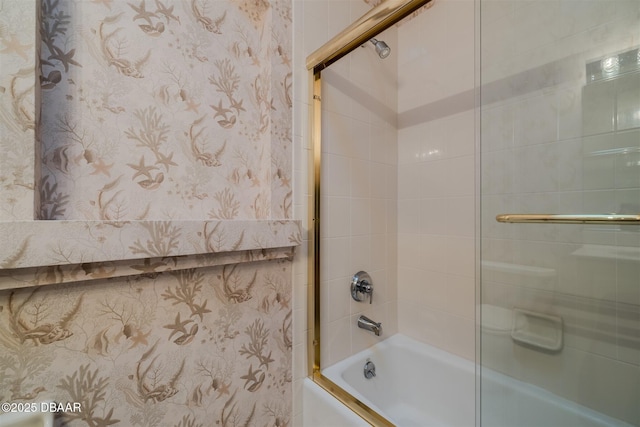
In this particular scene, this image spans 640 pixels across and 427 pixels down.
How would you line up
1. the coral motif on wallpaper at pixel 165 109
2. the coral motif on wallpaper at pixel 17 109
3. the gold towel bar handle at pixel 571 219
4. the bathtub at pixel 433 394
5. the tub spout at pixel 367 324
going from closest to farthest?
the coral motif on wallpaper at pixel 17 109, the coral motif on wallpaper at pixel 165 109, the gold towel bar handle at pixel 571 219, the bathtub at pixel 433 394, the tub spout at pixel 367 324

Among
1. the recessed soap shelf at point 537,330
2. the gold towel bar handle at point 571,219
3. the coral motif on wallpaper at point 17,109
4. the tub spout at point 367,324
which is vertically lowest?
the tub spout at point 367,324

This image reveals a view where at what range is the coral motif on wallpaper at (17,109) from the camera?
1.87ft

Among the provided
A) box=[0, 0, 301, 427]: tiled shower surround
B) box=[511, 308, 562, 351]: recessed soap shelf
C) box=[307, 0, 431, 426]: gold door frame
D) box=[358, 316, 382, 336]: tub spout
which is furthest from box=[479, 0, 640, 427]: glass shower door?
box=[0, 0, 301, 427]: tiled shower surround

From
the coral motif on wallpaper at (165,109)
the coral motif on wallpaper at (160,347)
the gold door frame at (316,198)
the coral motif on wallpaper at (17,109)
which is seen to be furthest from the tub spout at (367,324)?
the coral motif on wallpaper at (17,109)

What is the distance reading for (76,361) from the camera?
→ 0.65m

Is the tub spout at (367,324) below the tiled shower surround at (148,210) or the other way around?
below

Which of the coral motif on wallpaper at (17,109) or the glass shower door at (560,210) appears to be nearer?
the coral motif on wallpaper at (17,109)

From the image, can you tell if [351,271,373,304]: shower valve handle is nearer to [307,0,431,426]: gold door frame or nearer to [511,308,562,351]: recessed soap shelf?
[307,0,431,426]: gold door frame

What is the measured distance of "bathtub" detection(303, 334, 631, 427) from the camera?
91cm

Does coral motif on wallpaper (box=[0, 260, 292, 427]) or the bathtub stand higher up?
coral motif on wallpaper (box=[0, 260, 292, 427])

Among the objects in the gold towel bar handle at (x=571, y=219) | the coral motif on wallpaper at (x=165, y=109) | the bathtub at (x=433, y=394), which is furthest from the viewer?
the bathtub at (x=433, y=394)

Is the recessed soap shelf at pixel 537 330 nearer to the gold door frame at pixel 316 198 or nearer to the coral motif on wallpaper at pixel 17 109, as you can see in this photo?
the gold door frame at pixel 316 198

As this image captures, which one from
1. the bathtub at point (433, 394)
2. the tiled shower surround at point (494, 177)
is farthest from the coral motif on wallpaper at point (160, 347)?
the bathtub at point (433, 394)

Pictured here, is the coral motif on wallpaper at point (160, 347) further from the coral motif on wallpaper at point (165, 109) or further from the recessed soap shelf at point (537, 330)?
the recessed soap shelf at point (537, 330)
